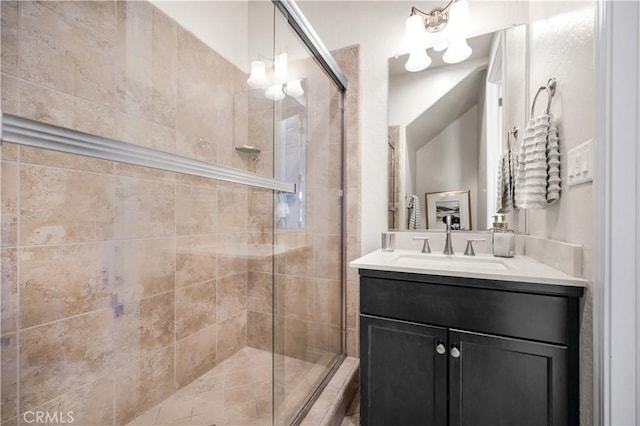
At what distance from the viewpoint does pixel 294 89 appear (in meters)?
1.41

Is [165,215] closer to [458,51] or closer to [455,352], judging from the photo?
[455,352]

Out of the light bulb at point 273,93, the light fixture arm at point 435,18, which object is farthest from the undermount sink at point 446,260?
the light fixture arm at point 435,18

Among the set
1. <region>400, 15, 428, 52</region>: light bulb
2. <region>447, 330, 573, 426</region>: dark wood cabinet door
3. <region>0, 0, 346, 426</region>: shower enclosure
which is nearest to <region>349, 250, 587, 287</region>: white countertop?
<region>447, 330, 573, 426</region>: dark wood cabinet door

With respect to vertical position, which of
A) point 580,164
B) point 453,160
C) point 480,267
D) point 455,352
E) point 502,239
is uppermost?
point 453,160

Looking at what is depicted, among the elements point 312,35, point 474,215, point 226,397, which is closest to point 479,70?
point 474,215

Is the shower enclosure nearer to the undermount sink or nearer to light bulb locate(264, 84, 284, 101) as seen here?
light bulb locate(264, 84, 284, 101)

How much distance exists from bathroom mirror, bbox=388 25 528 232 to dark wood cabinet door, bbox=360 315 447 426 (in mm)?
724

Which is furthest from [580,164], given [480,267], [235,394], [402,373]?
[235,394]

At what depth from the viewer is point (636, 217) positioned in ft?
2.41

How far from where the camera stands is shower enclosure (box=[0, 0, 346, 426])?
908 millimetres

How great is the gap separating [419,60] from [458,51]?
0.21 metres

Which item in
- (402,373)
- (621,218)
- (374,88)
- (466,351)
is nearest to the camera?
(621,218)

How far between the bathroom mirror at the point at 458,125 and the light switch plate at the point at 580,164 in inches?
21.6

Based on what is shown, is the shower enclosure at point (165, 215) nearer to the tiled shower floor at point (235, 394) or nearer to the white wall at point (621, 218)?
the tiled shower floor at point (235, 394)
